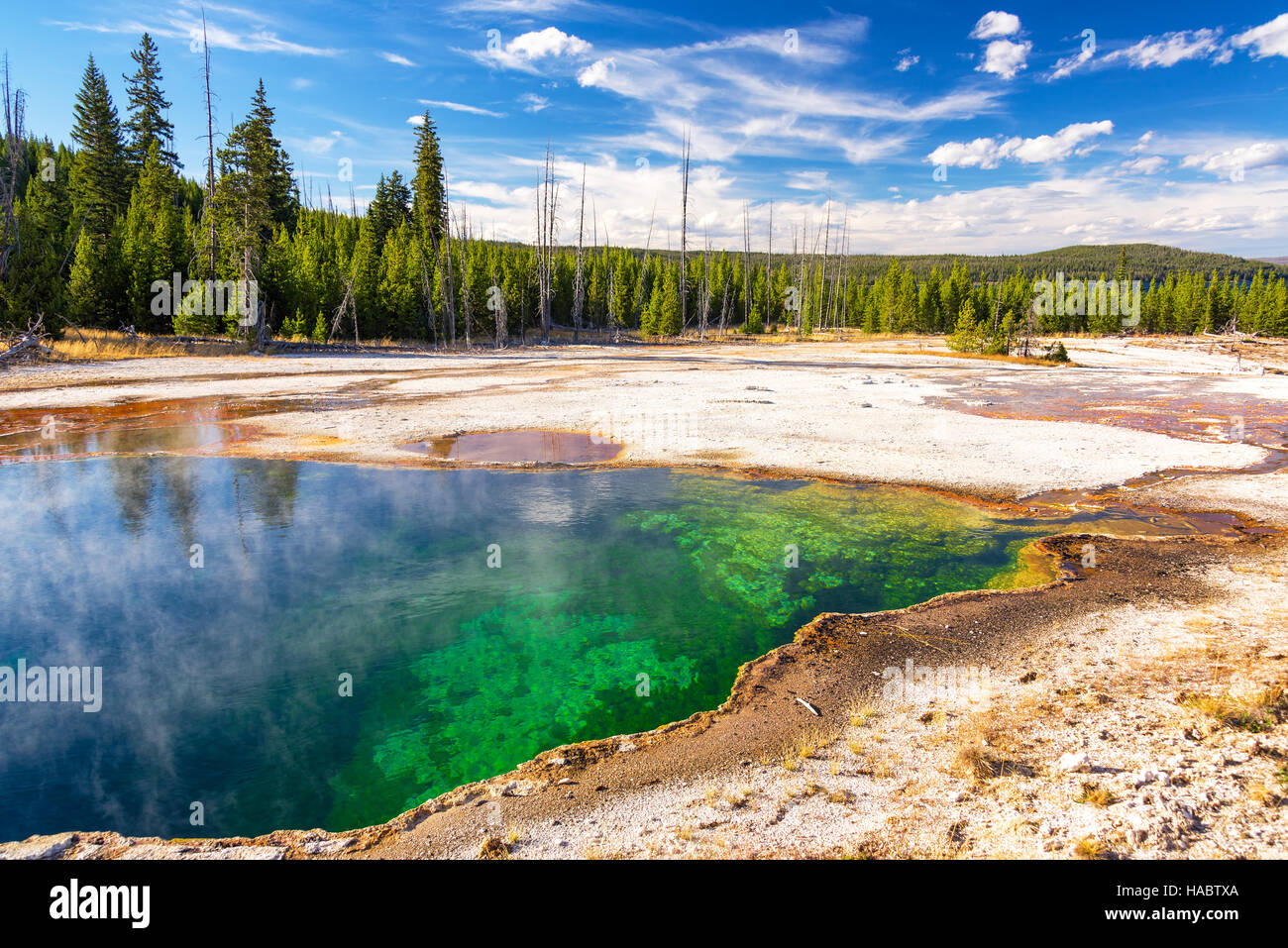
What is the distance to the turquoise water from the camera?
5.24m

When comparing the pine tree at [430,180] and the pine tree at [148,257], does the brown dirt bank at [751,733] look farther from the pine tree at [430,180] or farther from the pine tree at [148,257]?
the pine tree at [430,180]

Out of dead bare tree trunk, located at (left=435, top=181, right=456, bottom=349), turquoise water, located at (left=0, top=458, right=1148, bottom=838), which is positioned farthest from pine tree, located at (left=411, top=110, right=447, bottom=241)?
turquoise water, located at (left=0, top=458, right=1148, bottom=838)

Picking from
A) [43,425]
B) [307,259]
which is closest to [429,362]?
[307,259]

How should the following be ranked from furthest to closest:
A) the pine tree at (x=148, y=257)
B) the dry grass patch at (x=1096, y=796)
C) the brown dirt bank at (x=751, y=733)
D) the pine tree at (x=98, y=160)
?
the pine tree at (x=98, y=160), the pine tree at (x=148, y=257), the dry grass patch at (x=1096, y=796), the brown dirt bank at (x=751, y=733)

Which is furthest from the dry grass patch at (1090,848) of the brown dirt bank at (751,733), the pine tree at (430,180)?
the pine tree at (430,180)

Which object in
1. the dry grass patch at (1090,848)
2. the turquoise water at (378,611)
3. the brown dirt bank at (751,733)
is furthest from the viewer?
the turquoise water at (378,611)

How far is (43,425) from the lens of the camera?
17.7m

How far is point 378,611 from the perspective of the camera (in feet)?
26.0

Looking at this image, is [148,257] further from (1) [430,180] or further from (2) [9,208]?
(1) [430,180]

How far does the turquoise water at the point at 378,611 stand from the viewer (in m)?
5.24

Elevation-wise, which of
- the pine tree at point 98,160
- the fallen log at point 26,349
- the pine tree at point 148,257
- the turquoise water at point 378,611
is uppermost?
the pine tree at point 98,160

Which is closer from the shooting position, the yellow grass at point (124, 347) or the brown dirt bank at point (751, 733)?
the brown dirt bank at point (751, 733)
